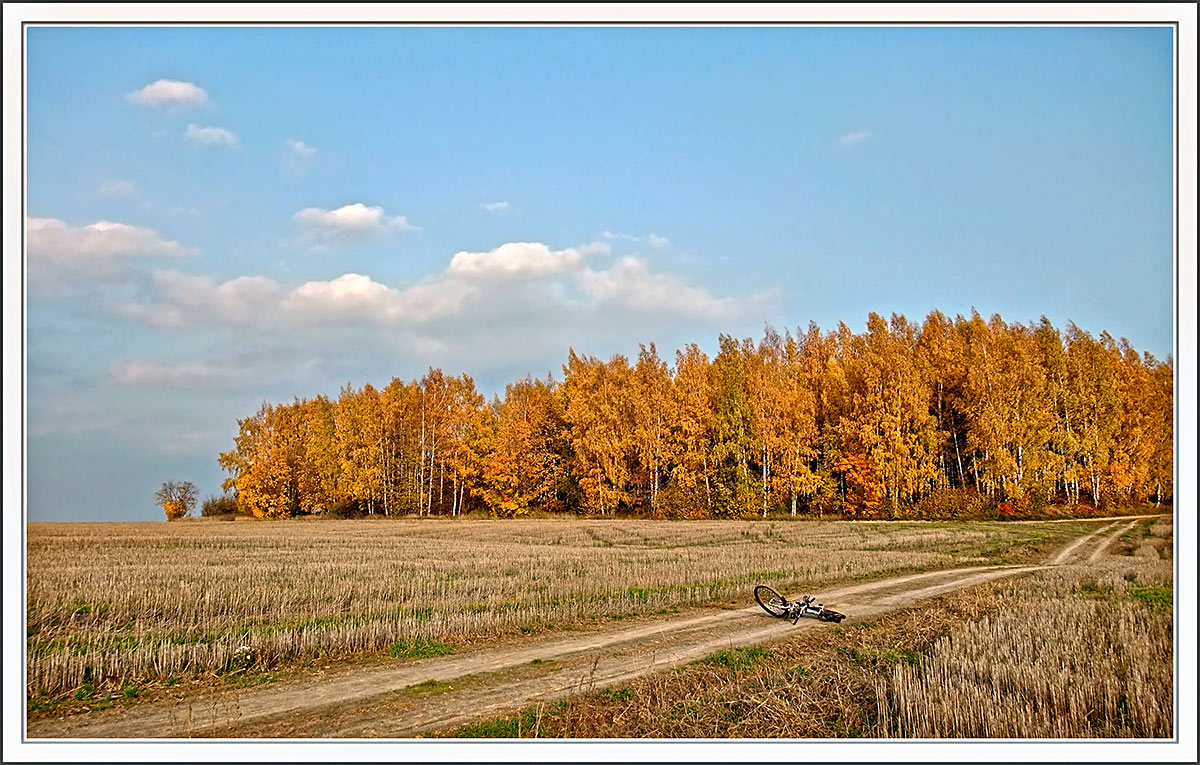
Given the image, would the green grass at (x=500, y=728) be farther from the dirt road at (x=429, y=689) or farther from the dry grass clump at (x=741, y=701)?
the dirt road at (x=429, y=689)

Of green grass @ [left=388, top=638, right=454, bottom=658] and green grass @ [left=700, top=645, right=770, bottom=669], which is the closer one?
green grass @ [left=700, top=645, right=770, bottom=669]

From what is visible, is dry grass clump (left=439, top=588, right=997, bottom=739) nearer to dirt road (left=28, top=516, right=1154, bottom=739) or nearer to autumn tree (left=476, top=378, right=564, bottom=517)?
dirt road (left=28, top=516, right=1154, bottom=739)

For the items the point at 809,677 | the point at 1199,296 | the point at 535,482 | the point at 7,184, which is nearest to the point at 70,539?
the point at 535,482

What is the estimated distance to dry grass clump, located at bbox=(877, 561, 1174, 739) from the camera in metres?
7.17

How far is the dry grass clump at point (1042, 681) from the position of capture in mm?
7168

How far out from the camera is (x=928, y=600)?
13211mm

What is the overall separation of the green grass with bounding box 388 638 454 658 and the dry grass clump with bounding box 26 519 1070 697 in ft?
0.67

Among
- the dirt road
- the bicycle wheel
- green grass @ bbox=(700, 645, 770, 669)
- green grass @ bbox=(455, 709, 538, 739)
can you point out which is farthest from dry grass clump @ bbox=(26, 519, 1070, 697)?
green grass @ bbox=(455, 709, 538, 739)

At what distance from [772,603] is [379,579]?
767 centimetres

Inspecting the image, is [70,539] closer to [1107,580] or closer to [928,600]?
[928,600]

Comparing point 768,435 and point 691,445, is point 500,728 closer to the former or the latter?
point 768,435

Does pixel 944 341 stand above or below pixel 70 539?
above

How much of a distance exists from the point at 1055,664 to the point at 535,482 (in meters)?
31.0

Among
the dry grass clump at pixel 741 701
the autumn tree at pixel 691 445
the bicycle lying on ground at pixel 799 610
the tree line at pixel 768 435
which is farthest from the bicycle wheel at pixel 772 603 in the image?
the autumn tree at pixel 691 445
